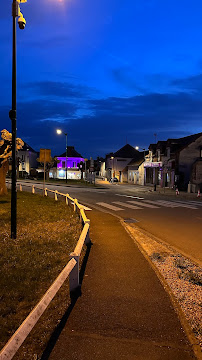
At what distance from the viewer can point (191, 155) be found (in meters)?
35.3

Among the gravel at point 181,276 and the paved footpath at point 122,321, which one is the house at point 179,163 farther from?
the paved footpath at point 122,321

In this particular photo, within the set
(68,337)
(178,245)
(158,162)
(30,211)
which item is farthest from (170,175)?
(68,337)

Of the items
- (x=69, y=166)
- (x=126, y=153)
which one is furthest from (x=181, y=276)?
(x=69, y=166)

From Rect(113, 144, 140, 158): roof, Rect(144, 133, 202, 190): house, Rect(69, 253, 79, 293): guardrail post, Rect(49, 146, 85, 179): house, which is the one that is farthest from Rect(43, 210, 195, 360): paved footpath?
Rect(49, 146, 85, 179): house

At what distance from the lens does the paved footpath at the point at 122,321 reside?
335 centimetres

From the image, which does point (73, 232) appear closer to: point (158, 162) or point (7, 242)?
point (7, 242)

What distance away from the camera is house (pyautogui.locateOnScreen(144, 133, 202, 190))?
33.7 metres

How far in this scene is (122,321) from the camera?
404 centimetres

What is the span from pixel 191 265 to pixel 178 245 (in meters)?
2.17

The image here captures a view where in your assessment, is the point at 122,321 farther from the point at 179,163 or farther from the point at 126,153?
the point at 126,153

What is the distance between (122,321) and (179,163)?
3294cm

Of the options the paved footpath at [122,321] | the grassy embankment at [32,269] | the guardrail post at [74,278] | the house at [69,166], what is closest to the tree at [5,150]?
the grassy embankment at [32,269]

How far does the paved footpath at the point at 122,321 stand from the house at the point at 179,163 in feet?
91.8

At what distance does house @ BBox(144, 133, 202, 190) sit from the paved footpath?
2800cm
